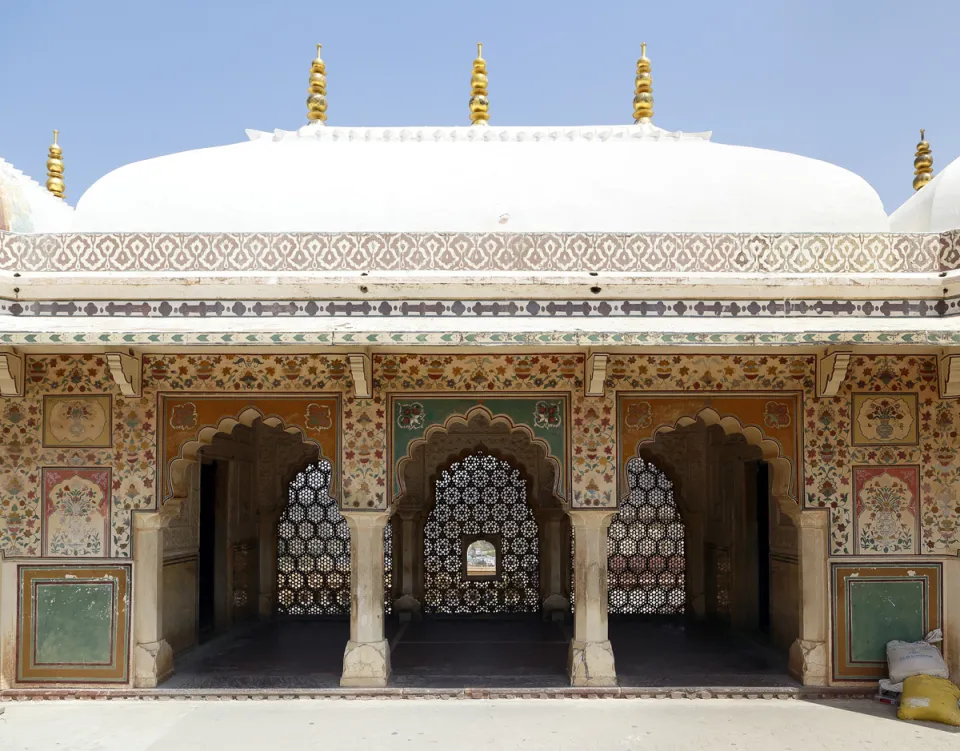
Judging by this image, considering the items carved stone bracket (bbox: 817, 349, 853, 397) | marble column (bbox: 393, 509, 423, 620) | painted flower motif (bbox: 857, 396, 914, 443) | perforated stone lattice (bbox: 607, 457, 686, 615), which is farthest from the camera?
perforated stone lattice (bbox: 607, 457, 686, 615)

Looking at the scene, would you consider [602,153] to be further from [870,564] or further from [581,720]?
[581,720]

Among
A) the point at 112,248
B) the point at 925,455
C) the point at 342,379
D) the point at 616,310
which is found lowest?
the point at 925,455

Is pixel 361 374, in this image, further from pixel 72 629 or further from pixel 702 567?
pixel 702 567

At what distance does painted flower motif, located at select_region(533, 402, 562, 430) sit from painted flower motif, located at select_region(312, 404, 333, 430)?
175cm

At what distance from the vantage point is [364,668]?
7461 millimetres

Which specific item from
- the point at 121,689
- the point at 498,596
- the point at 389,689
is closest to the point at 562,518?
the point at 498,596

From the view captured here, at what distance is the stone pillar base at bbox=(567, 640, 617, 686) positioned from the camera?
742cm

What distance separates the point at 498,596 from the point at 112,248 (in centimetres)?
622

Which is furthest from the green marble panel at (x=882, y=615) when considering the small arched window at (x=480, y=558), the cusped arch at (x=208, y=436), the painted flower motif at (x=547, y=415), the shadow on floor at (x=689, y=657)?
the small arched window at (x=480, y=558)

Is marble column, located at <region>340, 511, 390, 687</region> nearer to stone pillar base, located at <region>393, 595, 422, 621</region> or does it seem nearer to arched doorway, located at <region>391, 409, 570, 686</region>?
arched doorway, located at <region>391, 409, 570, 686</region>

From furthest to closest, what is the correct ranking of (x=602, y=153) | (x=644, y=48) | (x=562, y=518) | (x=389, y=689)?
(x=562, y=518), (x=644, y=48), (x=602, y=153), (x=389, y=689)

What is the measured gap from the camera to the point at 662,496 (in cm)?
1123

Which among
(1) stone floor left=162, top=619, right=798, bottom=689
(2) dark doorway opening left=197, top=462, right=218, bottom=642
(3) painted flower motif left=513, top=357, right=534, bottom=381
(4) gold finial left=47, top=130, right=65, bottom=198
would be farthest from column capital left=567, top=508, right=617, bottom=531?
(4) gold finial left=47, top=130, right=65, bottom=198

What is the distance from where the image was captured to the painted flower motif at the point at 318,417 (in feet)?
25.0
